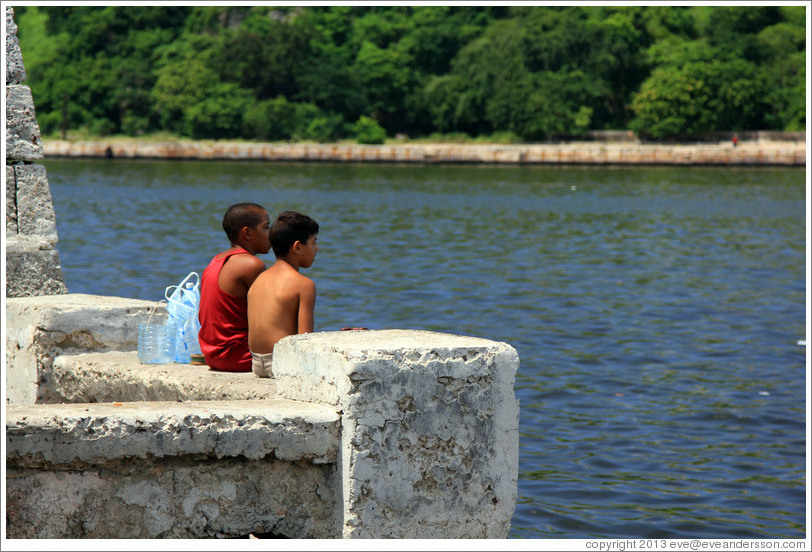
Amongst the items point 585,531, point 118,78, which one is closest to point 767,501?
point 585,531

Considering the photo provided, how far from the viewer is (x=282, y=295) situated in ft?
16.7

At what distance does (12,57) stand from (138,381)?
7.78 feet

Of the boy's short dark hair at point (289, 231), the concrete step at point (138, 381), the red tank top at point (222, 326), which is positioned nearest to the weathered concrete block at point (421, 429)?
the concrete step at point (138, 381)

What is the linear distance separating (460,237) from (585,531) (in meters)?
22.8

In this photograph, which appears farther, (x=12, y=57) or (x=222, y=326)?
(x=12, y=57)

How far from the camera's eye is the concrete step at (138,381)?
4926 millimetres

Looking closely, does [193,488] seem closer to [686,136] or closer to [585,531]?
[585,531]

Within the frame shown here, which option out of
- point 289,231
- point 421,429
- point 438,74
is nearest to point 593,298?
point 289,231

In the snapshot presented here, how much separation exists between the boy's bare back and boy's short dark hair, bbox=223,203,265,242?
2.01 feet

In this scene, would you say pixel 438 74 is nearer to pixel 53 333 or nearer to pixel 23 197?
pixel 23 197

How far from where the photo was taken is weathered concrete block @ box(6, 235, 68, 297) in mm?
6625

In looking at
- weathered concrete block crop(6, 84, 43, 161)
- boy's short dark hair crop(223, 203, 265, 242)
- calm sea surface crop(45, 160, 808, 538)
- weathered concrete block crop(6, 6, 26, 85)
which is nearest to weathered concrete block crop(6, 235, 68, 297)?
weathered concrete block crop(6, 84, 43, 161)

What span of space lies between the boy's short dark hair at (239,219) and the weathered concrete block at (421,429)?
1.53 metres

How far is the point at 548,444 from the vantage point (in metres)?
9.95
